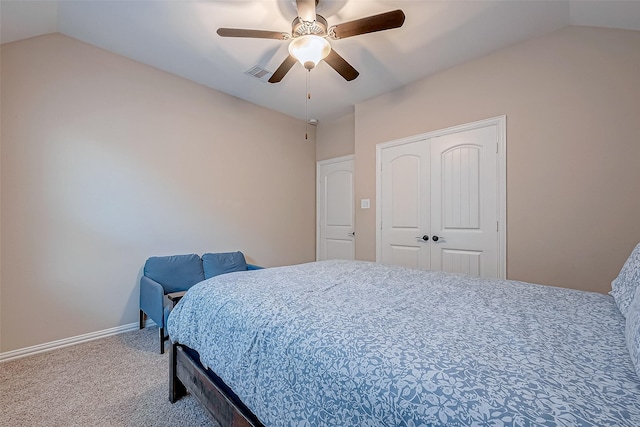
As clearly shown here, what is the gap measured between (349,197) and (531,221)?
226 centimetres

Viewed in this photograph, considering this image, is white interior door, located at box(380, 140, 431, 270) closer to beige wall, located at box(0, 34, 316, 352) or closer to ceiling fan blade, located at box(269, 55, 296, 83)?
ceiling fan blade, located at box(269, 55, 296, 83)

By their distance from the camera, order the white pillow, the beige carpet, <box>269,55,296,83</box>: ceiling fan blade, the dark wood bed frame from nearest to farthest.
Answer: the white pillow → the dark wood bed frame → the beige carpet → <box>269,55,296,83</box>: ceiling fan blade

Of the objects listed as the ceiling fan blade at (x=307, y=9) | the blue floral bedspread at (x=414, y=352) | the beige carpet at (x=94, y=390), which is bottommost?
the beige carpet at (x=94, y=390)

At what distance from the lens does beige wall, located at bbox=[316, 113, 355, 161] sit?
4176 mm

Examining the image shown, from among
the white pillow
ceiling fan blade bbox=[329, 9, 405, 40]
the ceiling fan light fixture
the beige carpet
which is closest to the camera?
the white pillow

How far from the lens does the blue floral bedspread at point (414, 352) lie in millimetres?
597

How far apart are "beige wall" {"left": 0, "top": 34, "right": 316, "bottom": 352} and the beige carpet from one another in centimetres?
33

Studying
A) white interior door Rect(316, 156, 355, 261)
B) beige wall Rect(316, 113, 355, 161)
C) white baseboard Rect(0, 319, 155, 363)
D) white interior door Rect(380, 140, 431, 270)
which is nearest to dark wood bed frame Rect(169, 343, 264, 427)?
white baseboard Rect(0, 319, 155, 363)

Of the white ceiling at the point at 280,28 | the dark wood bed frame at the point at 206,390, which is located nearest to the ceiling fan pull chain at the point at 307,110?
the white ceiling at the point at 280,28

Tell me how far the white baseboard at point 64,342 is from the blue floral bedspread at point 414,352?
1.69m

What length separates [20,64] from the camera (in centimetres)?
226

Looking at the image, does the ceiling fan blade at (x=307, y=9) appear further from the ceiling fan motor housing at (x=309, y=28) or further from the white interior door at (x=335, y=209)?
the white interior door at (x=335, y=209)

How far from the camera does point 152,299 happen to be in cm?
247

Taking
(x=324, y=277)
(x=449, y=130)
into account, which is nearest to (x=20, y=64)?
(x=324, y=277)
